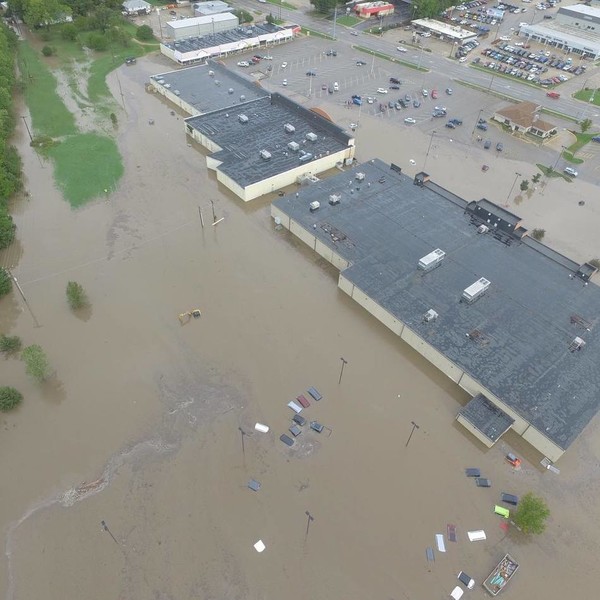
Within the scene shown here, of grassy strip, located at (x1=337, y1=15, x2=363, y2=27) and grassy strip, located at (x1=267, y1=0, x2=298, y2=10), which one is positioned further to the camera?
grassy strip, located at (x1=267, y1=0, x2=298, y2=10)

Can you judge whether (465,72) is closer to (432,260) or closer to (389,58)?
(389,58)

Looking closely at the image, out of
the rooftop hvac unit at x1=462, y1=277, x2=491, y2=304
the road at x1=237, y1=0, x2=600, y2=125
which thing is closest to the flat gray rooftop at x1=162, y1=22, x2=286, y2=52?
the road at x1=237, y1=0, x2=600, y2=125

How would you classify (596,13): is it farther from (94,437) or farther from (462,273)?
(94,437)

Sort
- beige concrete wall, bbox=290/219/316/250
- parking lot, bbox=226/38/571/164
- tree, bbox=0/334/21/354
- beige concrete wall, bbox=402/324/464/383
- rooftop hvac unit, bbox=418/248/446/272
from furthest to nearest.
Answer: parking lot, bbox=226/38/571/164, beige concrete wall, bbox=290/219/316/250, rooftop hvac unit, bbox=418/248/446/272, tree, bbox=0/334/21/354, beige concrete wall, bbox=402/324/464/383

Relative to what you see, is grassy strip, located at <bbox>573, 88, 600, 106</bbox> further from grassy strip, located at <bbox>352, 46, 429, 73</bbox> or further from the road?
grassy strip, located at <bbox>352, 46, 429, 73</bbox>

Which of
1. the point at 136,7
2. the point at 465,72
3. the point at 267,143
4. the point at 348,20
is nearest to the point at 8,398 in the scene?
the point at 267,143

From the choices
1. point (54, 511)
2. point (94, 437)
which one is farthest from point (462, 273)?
point (54, 511)

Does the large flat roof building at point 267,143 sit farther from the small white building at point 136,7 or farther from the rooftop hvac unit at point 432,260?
the small white building at point 136,7
